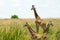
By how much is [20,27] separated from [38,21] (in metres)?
0.69

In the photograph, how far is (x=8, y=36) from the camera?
10508 mm

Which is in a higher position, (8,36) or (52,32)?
Result: (8,36)

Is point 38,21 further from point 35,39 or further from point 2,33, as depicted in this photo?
point 35,39

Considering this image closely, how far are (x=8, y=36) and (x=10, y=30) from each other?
0.71 feet

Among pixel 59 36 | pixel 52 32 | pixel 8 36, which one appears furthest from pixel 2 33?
pixel 52 32

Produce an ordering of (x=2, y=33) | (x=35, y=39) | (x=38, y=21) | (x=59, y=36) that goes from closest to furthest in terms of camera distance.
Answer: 1. (x=35, y=39)
2. (x=2, y=33)
3. (x=38, y=21)
4. (x=59, y=36)

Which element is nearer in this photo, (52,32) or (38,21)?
(38,21)

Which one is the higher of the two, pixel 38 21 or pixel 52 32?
pixel 38 21

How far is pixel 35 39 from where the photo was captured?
8.72m

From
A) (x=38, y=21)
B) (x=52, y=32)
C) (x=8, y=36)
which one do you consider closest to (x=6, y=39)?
(x=8, y=36)

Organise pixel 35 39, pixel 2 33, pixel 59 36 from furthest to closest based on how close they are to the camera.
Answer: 1. pixel 59 36
2. pixel 2 33
3. pixel 35 39

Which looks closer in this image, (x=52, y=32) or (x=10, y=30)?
(x=10, y=30)

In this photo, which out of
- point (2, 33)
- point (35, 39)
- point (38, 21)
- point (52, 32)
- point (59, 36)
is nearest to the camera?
point (35, 39)

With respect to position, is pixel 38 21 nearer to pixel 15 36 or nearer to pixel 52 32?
pixel 15 36
